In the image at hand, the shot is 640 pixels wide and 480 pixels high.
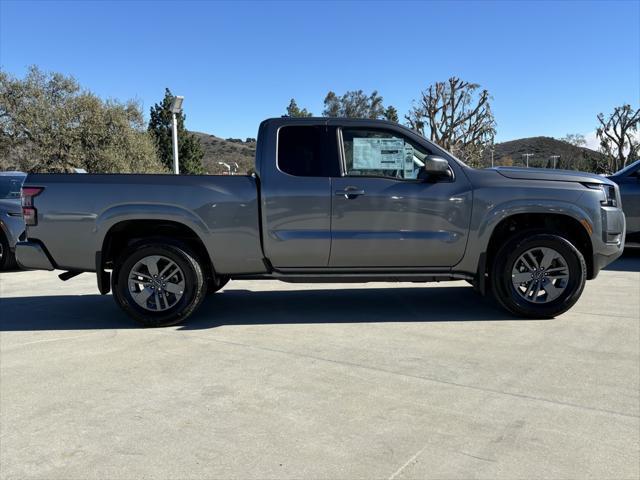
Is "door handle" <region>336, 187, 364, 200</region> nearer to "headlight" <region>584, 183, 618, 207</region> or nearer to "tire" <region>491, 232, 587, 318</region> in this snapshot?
"tire" <region>491, 232, 587, 318</region>

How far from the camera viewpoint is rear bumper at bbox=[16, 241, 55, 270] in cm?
521

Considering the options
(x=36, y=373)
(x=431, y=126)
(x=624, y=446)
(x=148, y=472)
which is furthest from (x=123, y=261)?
(x=431, y=126)

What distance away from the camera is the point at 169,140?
142 feet

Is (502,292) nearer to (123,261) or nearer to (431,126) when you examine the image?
(123,261)

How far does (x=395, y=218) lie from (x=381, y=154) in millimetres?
685

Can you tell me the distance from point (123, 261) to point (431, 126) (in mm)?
37088

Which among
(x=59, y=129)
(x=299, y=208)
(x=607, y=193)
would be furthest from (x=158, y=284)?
(x=59, y=129)

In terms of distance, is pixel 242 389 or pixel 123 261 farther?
pixel 123 261

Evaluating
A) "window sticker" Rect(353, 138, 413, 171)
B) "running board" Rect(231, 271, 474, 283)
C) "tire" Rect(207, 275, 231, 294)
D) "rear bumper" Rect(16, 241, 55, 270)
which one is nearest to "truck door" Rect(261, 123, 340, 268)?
"running board" Rect(231, 271, 474, 283)

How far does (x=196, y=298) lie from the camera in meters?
5.27

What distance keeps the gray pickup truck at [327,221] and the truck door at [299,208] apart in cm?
1

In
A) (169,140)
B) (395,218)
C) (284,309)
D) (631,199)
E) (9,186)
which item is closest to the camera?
(395,218)

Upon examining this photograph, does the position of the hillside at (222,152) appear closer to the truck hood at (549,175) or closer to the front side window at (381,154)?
the front side window at (381,154)

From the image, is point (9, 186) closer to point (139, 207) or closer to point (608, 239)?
point (139, 207)
